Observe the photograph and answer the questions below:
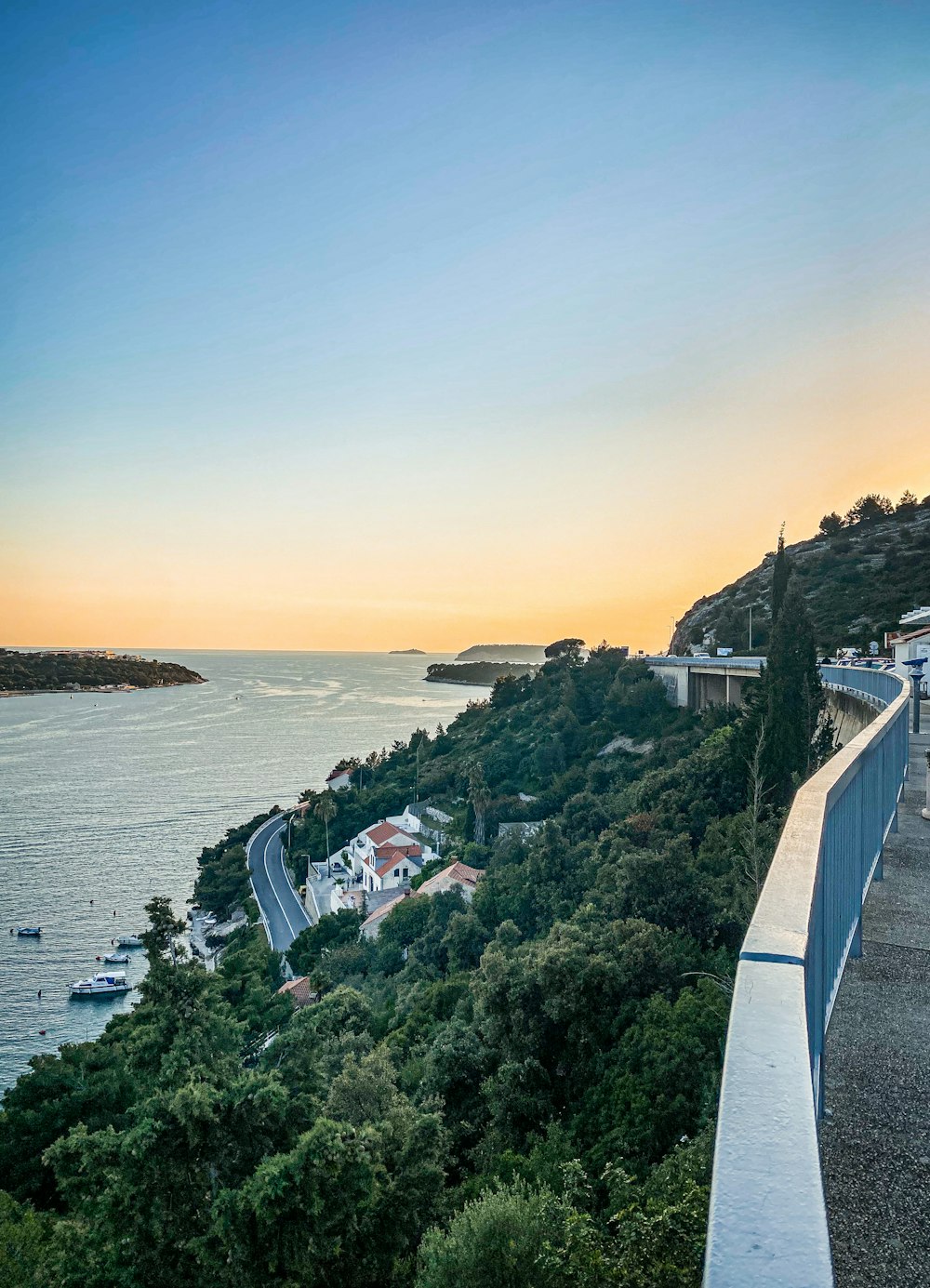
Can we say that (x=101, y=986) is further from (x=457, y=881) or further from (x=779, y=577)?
→ (x=779, y=577)

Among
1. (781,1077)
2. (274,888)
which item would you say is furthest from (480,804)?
(781,1077)

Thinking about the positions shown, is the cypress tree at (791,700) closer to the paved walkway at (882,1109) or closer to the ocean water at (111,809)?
the paved walkway at (882,1109)

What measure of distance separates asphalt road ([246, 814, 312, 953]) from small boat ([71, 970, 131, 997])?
727 cm

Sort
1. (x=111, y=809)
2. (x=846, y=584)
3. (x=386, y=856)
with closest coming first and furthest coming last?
(x=386, y=856) → (x=846, y=584) → (x=111, y=809)

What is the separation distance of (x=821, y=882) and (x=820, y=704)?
21267 millimetres

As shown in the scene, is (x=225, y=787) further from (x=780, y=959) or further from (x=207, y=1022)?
(x=780, y=959)

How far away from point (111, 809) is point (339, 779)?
20.5 meters

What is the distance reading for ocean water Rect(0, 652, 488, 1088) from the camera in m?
36.0

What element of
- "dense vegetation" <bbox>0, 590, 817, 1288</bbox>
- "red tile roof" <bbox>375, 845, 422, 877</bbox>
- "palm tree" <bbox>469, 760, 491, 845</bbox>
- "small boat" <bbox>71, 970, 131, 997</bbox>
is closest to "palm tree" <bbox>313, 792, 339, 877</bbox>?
"red tile roof" <bbox>375, 845, 422, 877</bbox>

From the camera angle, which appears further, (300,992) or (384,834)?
(384,834)

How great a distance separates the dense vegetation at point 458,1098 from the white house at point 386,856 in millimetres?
12997

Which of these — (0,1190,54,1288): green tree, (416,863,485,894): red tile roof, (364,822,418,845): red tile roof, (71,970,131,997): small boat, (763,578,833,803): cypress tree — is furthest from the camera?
(364,822,418,845): red tile roof

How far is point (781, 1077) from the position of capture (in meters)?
1.26

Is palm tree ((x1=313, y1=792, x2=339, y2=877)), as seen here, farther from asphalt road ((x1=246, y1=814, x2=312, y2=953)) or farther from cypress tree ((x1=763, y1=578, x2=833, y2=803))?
cypress tree ((x1=763, y1=578, x2=833, y2=803))
